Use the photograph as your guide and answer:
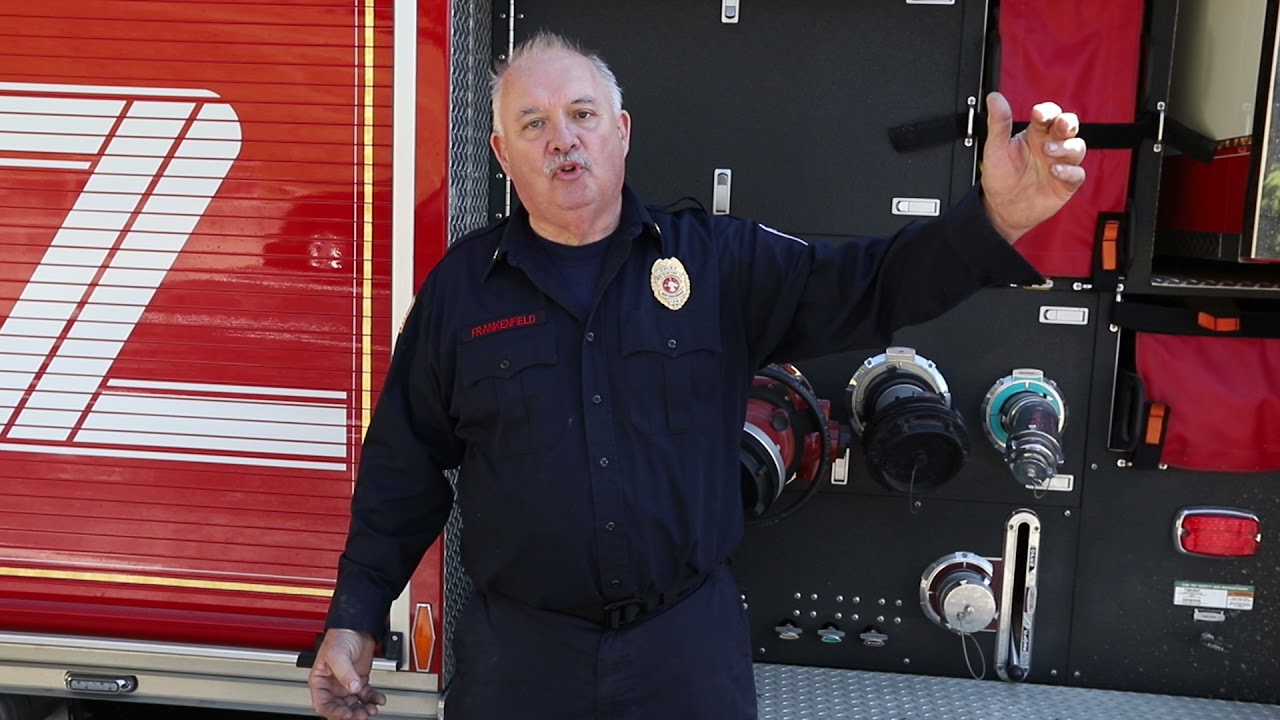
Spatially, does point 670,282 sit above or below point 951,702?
above

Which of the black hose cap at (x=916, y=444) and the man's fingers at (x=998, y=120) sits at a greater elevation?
the man's fingers at (x=998, y=120)

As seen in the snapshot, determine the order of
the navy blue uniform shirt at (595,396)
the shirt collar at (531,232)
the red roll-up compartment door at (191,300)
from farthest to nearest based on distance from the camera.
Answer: the red roll-up compartment door at (191,300) < the shirt collar at (531,232) < the navy blue uniform shirt at (595,396)

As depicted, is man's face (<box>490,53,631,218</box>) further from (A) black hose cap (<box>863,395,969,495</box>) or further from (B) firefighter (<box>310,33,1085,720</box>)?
(A) black hose cap (<box>863,395,969,495</box>)

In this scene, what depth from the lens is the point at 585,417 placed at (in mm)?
1985

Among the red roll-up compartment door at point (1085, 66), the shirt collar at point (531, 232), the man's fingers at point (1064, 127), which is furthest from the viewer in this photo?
the red roll-up compartment door at point (1085, 66)

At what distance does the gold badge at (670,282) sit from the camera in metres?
2.06

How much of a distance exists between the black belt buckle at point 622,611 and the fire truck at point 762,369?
679mm

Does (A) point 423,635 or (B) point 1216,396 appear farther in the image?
(B) point 1216,396

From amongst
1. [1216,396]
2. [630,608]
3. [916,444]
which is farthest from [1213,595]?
[630,608]

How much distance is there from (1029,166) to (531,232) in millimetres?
917

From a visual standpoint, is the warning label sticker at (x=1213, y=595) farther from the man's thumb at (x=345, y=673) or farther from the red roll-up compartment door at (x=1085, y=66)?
the man's thumb at (x=345, y=673)

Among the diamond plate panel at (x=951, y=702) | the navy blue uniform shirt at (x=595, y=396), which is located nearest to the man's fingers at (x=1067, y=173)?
the navy blue uniform shirt at (x=595, y=396)

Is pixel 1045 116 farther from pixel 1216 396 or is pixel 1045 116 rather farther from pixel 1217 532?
pixel 1217 532

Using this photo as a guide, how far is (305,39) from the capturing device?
8.24ft
